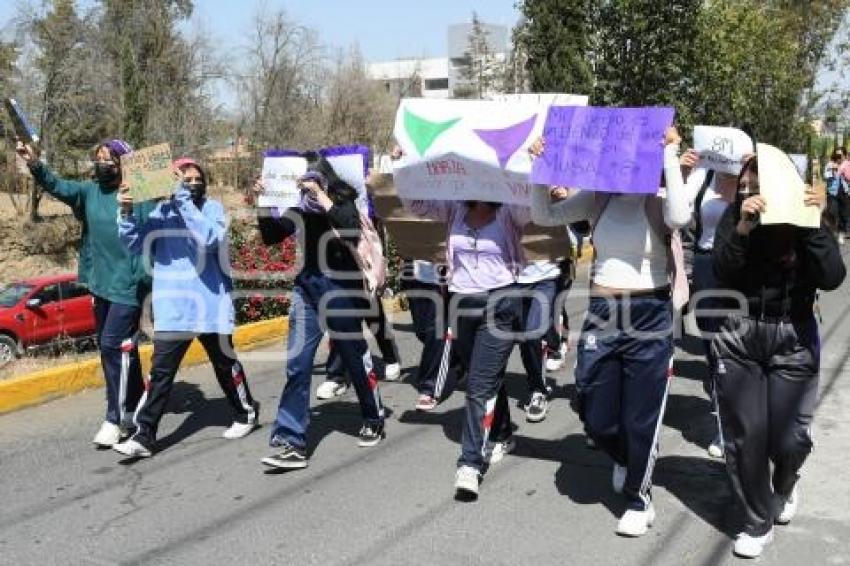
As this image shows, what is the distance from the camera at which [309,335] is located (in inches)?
216

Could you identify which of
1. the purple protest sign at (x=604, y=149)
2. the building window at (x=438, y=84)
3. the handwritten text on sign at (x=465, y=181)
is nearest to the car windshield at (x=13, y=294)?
the handwritten text on sign at (x=465, y=181)

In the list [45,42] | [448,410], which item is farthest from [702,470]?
[45,42]

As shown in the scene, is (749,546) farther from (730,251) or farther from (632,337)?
(730,251)

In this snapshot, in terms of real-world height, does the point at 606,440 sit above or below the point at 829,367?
above

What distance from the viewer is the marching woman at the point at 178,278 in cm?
566

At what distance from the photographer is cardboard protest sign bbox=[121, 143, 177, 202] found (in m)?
5.27

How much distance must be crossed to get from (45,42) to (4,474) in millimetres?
21141

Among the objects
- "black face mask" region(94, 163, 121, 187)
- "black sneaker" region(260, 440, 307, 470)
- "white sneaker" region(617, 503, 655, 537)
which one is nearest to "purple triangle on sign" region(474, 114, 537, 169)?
"white sneaker" region(617, 503, 655, 537)

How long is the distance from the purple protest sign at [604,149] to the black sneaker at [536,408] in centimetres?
219

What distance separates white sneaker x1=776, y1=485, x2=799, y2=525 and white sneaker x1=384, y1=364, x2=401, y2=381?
12.7 ft

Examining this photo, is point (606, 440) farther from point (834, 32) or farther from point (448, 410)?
point (834, 32)

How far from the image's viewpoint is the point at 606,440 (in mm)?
4543

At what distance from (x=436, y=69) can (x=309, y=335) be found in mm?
111270

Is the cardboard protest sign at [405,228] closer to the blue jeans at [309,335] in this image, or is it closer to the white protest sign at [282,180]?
the white protest sign at [282,180]
